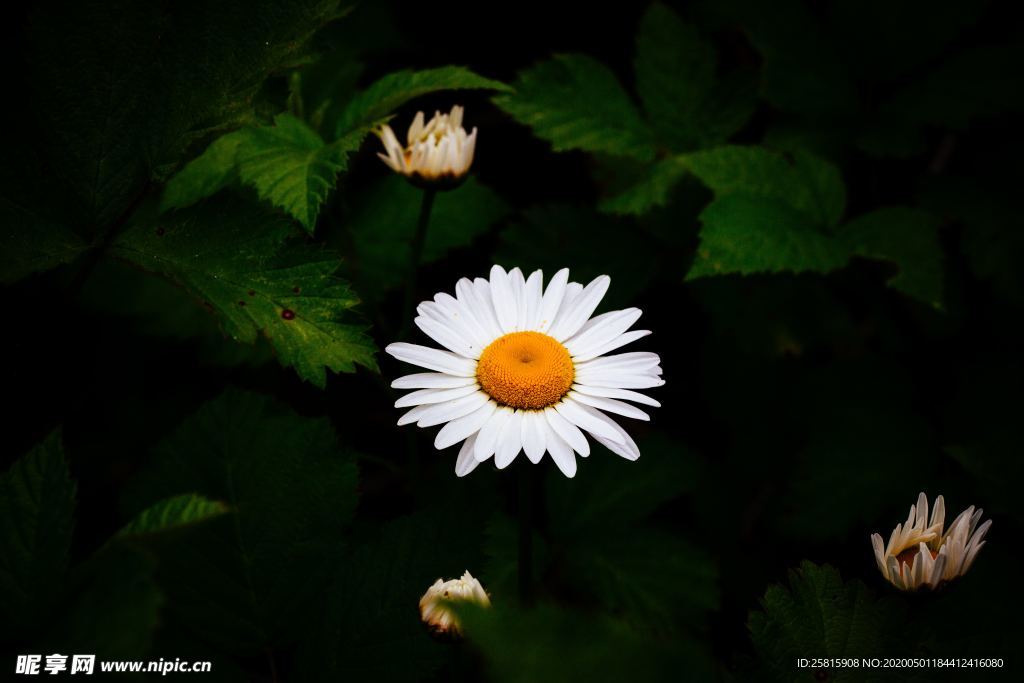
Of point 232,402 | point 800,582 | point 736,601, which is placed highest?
point 232,402

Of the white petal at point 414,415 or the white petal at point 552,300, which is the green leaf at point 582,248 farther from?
the white petal at point 414,415

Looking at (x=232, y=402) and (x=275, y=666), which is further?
(x=232, y=402)

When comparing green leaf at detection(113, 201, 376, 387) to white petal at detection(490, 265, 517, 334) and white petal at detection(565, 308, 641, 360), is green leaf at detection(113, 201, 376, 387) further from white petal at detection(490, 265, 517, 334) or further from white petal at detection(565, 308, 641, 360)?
white petal at detection(565, 308, 641, 360)

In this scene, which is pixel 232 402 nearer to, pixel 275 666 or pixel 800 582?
pixel 275 666

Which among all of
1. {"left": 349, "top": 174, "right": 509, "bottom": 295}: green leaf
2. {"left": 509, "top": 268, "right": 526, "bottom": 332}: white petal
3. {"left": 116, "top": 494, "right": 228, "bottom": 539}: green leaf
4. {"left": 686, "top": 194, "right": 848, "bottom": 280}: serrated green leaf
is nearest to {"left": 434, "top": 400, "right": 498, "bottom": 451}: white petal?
{"left": 509, "top": 268, "right": 526, "bottom": 332}: white petal

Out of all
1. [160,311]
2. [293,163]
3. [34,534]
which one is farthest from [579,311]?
[160,311]

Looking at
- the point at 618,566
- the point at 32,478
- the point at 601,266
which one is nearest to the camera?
the point at 32,478

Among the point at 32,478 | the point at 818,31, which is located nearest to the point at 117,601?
the point at 32,478
